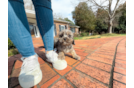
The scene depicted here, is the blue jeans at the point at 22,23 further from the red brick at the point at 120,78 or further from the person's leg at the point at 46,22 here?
the red brick at the point at 120,78

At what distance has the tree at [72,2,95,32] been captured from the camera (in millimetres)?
18719

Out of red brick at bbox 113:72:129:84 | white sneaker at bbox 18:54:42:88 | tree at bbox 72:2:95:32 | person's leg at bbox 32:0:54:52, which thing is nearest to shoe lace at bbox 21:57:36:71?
white sneaker at bbox 18:54:42:88

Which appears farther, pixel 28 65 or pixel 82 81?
pixel 28 65

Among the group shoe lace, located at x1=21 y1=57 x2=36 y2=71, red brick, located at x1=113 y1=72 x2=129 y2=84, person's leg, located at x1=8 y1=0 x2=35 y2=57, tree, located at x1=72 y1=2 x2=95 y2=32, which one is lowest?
red brick, located at x1=113 y1=72 x2=129 y2=84

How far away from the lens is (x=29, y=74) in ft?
2.74

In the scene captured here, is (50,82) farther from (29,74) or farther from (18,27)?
(18,27)

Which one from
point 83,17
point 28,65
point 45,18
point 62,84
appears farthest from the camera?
point 83,17

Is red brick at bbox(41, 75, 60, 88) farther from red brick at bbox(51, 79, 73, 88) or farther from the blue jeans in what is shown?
the blue jeans

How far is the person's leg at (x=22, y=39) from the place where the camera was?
2.47 ft

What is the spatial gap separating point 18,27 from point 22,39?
0.17 meters

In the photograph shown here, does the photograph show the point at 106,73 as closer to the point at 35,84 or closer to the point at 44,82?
the point at 44,82

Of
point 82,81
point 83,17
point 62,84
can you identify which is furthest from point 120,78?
point 83,17
